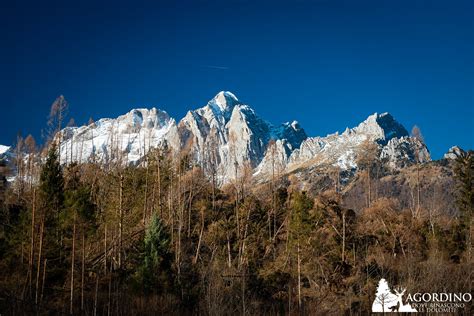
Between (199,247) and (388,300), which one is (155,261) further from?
(388,300)

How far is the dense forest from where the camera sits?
2036 centimetres

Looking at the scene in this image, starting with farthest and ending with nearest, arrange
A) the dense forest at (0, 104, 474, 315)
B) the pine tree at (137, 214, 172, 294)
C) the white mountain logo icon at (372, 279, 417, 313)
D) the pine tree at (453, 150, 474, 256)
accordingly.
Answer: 1. the pine tree at (453, 150, 474, 256)
2. the pine tree at (137, 214, 172, 294)
3. the dense forest at (0, 104, 474, 315)
4. the white mountain logo icon at (372, 279, 417, 313)

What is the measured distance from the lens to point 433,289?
46.9 feet

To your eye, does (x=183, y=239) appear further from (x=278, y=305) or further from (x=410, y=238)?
(x=410, y=238)

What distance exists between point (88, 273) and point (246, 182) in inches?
736

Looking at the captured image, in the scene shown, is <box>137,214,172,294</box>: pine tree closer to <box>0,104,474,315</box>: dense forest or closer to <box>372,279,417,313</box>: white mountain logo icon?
<box>0,104,474,315</box>: dense forest

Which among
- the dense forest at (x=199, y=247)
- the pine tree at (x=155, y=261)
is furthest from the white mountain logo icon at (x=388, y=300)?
the pine tree at (x=155, y=261)

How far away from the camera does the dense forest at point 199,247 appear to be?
802 inches

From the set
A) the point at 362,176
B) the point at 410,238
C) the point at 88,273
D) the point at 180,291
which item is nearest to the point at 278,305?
the point at 180,291

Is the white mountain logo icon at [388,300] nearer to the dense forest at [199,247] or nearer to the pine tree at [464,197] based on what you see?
the dense forest at [199,247]

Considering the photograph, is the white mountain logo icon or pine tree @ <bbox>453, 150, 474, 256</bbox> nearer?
the white mountain logo icon

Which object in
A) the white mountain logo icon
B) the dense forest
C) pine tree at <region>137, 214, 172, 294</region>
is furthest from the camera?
pine tree at <region>137, 214, 172, 294</region>

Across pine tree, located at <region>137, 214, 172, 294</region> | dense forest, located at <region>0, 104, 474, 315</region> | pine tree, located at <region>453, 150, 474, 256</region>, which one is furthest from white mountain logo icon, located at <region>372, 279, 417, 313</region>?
pine tree, located at <region>453, 150, 474, 256</region>

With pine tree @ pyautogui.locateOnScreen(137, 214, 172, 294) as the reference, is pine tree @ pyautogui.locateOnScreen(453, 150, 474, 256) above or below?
above
